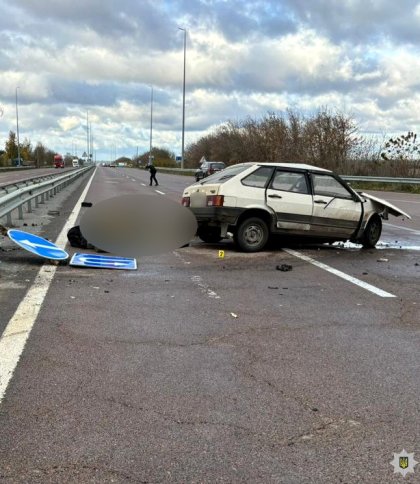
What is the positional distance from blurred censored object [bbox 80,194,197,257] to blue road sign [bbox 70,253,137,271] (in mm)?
276

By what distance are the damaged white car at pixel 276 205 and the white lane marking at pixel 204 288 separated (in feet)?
7.11

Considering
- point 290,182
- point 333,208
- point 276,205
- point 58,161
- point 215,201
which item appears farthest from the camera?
point 58,161

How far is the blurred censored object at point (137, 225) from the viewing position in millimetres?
7930

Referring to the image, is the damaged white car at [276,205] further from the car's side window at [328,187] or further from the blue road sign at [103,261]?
the blue road sign at [103,261]

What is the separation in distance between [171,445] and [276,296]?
3642 mm

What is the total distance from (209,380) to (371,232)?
288 inches

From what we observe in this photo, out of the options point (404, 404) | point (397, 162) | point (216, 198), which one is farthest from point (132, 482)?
point (397, 162)

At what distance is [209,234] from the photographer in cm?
1031

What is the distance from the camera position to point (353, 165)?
3838 centimetres

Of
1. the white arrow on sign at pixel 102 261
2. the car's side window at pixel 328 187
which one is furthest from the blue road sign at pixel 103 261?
the car's side window at pixel 328 187

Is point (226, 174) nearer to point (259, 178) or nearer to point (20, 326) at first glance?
point (259, 178)

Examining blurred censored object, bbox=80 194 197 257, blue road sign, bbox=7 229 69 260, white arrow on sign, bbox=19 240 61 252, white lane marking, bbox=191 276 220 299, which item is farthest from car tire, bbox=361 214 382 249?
white arrow on sign, bbox=19 240 61 252

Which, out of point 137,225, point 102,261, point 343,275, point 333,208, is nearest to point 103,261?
point 102,261

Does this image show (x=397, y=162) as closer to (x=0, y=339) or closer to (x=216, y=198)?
(x=216, y=198)
